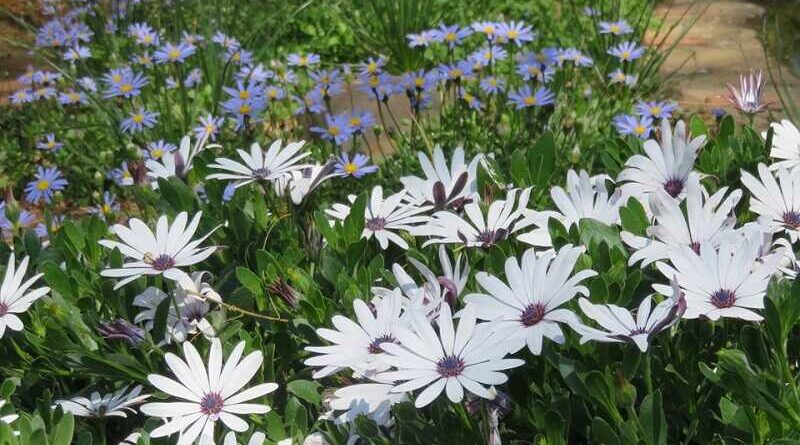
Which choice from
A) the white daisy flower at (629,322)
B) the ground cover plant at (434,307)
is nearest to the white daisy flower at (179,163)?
the ground cover plant at (434,307)

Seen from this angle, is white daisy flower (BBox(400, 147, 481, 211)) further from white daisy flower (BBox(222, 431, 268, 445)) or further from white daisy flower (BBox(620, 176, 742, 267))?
white daisy flower (BBox(222, 431, 268, 445))

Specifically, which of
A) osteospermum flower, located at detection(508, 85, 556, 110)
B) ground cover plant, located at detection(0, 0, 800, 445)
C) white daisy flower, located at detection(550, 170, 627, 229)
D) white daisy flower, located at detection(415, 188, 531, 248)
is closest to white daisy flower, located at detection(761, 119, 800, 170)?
ground cover plant, located at detection(0, 0, 800, 445)

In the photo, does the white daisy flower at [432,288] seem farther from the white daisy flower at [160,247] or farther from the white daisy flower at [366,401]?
the white daisy flower at [160,247]

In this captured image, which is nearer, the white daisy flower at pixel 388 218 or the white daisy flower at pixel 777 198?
the white daisy flower at pixel 777 198

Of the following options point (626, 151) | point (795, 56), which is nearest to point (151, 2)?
point (795, 56)

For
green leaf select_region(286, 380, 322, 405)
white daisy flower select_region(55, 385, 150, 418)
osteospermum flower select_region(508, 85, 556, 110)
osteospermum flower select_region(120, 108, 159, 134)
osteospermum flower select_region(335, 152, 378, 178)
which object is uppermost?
green leaf select_region(286, 380, 322, 405)

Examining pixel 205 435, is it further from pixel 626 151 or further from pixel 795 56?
pixel 795 56

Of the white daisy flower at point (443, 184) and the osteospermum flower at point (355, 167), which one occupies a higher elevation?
the white daisy flower at point (443, 184)
